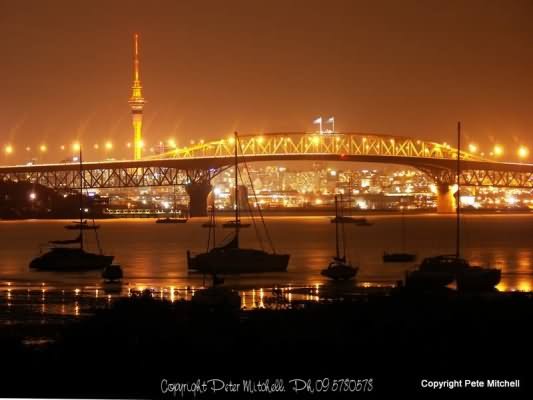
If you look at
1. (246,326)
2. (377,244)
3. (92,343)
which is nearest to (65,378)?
(92,343)

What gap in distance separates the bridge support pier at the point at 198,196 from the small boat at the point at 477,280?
426ft

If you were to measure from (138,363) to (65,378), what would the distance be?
1878 mm

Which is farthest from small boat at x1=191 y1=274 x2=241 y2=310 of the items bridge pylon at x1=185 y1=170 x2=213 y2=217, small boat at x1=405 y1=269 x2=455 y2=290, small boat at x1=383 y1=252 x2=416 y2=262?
bridge pylon at x1=185 y1=170 x2=213 y2=217

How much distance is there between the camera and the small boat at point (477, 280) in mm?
45250

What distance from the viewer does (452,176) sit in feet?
601

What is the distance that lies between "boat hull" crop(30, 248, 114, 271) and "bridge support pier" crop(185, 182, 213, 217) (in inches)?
4323

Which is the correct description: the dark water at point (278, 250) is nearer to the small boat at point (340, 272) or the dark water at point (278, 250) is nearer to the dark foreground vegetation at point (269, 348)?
the small boat at point (340, 272)

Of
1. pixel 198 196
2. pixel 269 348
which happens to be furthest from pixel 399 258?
pixel 198 196

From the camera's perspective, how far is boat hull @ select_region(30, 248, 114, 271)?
63969 millimetres

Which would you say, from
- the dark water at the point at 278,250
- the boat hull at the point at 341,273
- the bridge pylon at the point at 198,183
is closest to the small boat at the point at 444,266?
the dark water at the point at 278,250

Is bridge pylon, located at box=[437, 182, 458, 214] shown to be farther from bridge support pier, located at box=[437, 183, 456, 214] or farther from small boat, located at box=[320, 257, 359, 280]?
small boat, located at box=[320, 257, 359, 280]

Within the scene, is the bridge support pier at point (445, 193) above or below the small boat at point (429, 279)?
above

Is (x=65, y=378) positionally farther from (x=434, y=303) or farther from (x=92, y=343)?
(x=434, y=303)

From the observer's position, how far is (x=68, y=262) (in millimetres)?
64000
